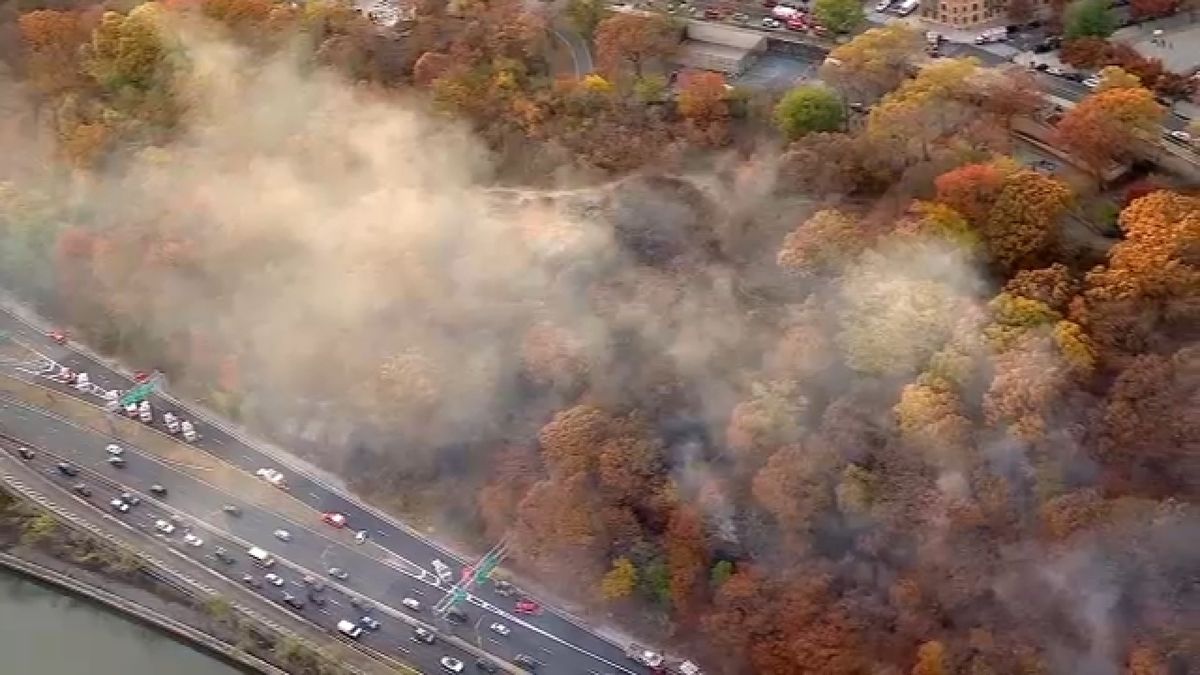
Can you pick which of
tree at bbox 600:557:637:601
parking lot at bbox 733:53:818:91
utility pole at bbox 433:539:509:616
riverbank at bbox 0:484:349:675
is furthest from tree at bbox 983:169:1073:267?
riverbank at bbox 0:484:349:675

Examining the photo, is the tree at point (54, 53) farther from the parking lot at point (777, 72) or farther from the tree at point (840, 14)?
the tree at point (840, 14)

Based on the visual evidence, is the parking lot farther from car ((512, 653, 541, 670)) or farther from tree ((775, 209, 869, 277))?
car ((512, 653, 541, 670))

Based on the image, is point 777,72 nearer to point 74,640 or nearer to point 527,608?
point 527,608

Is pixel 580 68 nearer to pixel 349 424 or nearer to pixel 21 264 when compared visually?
pixel 349 424

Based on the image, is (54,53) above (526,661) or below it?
above

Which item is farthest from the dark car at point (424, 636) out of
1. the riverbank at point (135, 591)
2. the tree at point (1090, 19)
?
the tree at point (1090, 19)

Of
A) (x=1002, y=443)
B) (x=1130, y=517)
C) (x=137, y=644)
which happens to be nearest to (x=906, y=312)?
(x=1002, y=443)

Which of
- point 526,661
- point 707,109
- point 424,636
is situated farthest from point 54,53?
point 526,661
